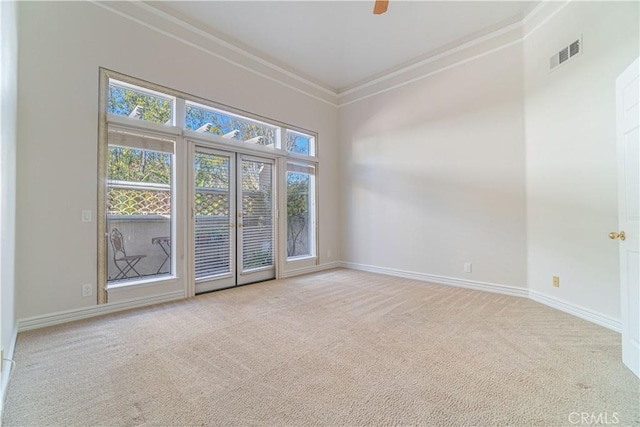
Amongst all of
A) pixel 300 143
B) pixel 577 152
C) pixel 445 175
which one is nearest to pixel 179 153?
pixel 300 143

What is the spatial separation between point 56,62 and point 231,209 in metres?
2.44

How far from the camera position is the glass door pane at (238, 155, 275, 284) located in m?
4.36

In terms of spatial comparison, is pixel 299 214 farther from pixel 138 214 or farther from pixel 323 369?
pixel 323 369

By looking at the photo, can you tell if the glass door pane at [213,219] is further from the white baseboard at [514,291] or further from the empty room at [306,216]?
the white baseboard at [514,291]

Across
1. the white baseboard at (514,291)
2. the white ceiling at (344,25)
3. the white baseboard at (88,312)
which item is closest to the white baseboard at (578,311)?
the white baseboard at (514,291)

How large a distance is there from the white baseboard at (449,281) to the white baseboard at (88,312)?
3.23m

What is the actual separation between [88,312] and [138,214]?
1145 millimetres

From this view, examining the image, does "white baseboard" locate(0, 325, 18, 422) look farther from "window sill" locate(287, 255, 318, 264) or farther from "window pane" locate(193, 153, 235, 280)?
"window sill" locate(287, 255, 318, 264)

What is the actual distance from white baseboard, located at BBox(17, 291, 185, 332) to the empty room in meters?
0.02

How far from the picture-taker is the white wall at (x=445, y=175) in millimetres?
3699

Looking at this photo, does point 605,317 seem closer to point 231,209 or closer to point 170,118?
point 231,209

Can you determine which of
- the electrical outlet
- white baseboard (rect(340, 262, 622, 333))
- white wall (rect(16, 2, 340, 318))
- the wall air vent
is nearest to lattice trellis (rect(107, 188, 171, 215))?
white wall (rect(16, 2, 340, 318))

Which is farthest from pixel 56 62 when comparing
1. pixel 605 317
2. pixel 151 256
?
pixel 605 317

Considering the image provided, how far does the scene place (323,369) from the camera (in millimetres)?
1934
